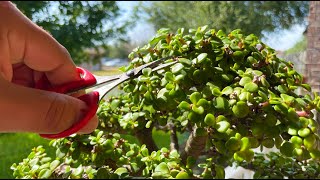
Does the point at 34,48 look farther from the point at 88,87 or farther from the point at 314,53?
the point at 314,53

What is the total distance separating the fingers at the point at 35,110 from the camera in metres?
0.46

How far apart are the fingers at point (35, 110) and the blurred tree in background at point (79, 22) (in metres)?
3.59

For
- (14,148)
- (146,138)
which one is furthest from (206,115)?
(14,148)

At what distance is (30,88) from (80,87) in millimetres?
126

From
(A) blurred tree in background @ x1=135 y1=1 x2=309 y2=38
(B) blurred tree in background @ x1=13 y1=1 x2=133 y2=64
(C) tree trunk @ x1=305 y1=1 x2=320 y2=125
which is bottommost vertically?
(C) tree trunk @ x1=305 y1=1 x2=320 y2=125

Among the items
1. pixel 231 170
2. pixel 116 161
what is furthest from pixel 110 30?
pixel 116 161

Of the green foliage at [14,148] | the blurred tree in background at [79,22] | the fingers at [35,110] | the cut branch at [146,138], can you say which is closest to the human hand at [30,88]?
the fingers at [35,110]

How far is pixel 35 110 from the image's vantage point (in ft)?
1.58

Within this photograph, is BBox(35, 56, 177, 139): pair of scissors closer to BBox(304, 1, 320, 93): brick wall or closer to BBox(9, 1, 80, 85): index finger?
BBox(9, 1, 80, 85): index finger

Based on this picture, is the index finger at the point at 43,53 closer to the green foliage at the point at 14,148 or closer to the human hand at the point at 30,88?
the human hand at the point at 30,88

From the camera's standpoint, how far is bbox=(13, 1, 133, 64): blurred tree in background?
421cm

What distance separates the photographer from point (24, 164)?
0.88 m

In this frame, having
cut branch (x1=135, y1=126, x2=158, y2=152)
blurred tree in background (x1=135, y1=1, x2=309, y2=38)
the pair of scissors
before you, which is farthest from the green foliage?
blurred tree in background (x1=135, y1=1, x2=309, y2=38)

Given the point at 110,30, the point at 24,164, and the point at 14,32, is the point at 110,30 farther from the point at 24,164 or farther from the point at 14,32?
the point at 14,32
